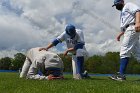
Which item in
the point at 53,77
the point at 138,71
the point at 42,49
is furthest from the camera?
the point at 138,71

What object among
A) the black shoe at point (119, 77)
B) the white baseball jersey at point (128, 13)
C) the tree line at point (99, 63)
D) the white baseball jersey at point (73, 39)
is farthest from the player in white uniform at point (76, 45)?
the tree line at point (99, 63)

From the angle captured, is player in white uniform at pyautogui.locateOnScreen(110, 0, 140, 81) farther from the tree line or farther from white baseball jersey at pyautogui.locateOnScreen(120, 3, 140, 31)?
the tree line

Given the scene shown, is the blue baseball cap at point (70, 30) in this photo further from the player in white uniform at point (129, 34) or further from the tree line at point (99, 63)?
the tree line at point (99, 63)

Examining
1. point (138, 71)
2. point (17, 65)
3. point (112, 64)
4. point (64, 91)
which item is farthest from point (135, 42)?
point (17, 65)

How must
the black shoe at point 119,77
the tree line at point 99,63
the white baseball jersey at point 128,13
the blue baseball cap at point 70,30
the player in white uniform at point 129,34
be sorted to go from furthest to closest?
the tree line at point 99,63, the blue baseball cap at point 70,30, the white baseball jersey at point 128,13, the player in white uniform at point 129,34, the black shoe at point 119,77

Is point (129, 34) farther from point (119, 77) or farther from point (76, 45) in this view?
point (76, 45)

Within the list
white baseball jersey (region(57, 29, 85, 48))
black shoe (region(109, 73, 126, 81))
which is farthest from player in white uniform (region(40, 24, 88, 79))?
black shoe (region(109, 73, 126, 81))

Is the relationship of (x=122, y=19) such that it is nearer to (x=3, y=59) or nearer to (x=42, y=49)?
(x=42, y=49)

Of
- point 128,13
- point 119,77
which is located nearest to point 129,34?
point 128,13

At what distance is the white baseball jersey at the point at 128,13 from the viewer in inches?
390

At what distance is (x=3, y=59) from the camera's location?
120 meters

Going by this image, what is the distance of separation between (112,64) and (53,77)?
85554mm

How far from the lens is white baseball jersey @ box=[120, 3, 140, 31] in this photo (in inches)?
390

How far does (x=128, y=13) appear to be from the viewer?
10.0 m
